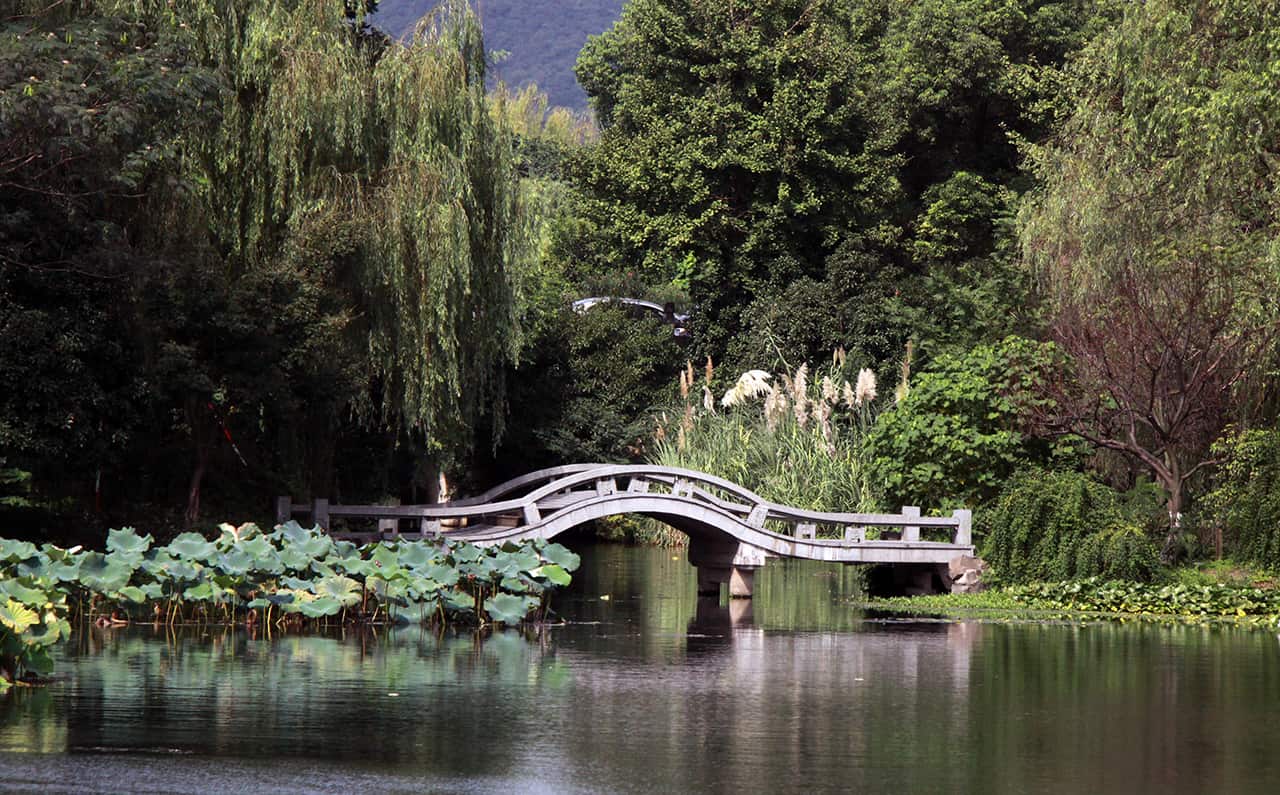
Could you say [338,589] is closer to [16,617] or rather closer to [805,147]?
[16,617]

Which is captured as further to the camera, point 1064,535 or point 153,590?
point 1064,535

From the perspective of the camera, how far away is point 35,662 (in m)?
14.7

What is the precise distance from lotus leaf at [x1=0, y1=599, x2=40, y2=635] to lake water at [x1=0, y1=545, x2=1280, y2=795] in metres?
0.57

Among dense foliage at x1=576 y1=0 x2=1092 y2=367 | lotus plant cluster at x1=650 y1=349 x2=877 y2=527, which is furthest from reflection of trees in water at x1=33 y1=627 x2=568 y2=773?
dense foliage at x1=576 y1=0 x2=1092 y2=367

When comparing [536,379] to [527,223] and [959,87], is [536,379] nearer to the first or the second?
[527,223]

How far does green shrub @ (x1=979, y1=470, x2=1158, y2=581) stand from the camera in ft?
81.9

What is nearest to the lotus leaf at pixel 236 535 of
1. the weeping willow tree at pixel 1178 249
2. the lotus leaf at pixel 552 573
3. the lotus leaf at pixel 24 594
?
the lotus leaf at pixel 552 573

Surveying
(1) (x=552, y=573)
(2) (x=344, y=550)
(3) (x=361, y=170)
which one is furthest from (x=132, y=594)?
(3) (x=361, y=170)

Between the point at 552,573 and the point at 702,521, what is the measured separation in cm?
468

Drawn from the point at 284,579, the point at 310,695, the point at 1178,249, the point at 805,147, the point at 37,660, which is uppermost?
the point at 805,147

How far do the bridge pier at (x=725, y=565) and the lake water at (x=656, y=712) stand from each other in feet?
14.7

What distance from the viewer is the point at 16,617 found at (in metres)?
14.2

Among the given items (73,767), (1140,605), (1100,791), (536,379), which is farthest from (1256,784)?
(536,379)

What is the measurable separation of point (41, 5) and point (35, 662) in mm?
11879
